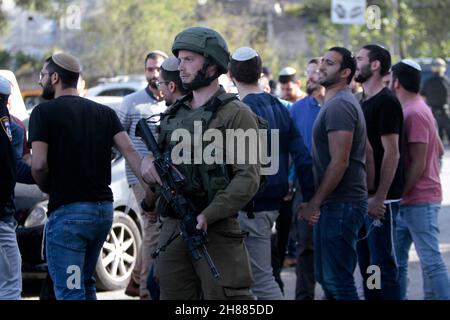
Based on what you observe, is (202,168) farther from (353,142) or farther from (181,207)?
(353,142)

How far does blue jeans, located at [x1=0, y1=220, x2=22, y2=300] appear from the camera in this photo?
620 centimetres

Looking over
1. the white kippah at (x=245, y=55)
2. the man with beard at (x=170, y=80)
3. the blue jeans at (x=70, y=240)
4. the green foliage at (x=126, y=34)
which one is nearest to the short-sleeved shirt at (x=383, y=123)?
the white kippah at (x=245, y=55)

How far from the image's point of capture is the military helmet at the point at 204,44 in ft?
18.0

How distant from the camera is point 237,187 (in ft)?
17.5

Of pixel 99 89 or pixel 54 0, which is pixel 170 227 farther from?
pixel 54 0

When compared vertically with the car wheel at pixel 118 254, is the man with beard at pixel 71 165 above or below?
above

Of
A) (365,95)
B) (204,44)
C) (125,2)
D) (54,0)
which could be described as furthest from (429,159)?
(54,0)

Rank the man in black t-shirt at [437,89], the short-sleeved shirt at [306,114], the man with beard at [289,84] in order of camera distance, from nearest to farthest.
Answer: the short-sleeved shirt at [306,114] < the man with beard at [289,84] < the man in black t-shirt at [437,89]

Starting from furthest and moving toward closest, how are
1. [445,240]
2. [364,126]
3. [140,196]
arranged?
[445,240] → [140,196] → [364,126]

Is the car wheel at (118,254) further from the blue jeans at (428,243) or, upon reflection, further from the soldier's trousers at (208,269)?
the soldier's trousers at (208,269)

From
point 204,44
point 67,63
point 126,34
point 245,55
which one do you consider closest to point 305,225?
point 245,55

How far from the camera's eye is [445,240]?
11.6 metres

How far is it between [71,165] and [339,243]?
193cm

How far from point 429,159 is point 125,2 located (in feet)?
91.5
